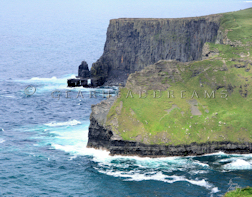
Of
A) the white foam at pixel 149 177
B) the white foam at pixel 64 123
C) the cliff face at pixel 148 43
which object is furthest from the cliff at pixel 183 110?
the cliff face at pixel 148 43

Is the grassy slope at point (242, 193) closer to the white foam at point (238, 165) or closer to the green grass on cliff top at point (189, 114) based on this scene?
the white foam at point (238, 165)

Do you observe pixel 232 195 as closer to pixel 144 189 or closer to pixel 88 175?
pixel 144 189

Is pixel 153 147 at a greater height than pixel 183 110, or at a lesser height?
lesser

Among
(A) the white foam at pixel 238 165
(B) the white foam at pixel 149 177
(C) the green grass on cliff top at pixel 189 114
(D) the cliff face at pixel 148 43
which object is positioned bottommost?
(B) the white foam at pixel 149 177

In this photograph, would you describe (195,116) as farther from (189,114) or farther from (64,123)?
(64,123)

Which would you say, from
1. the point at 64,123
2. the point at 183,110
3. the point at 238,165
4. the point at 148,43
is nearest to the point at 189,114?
the point at 183,110
